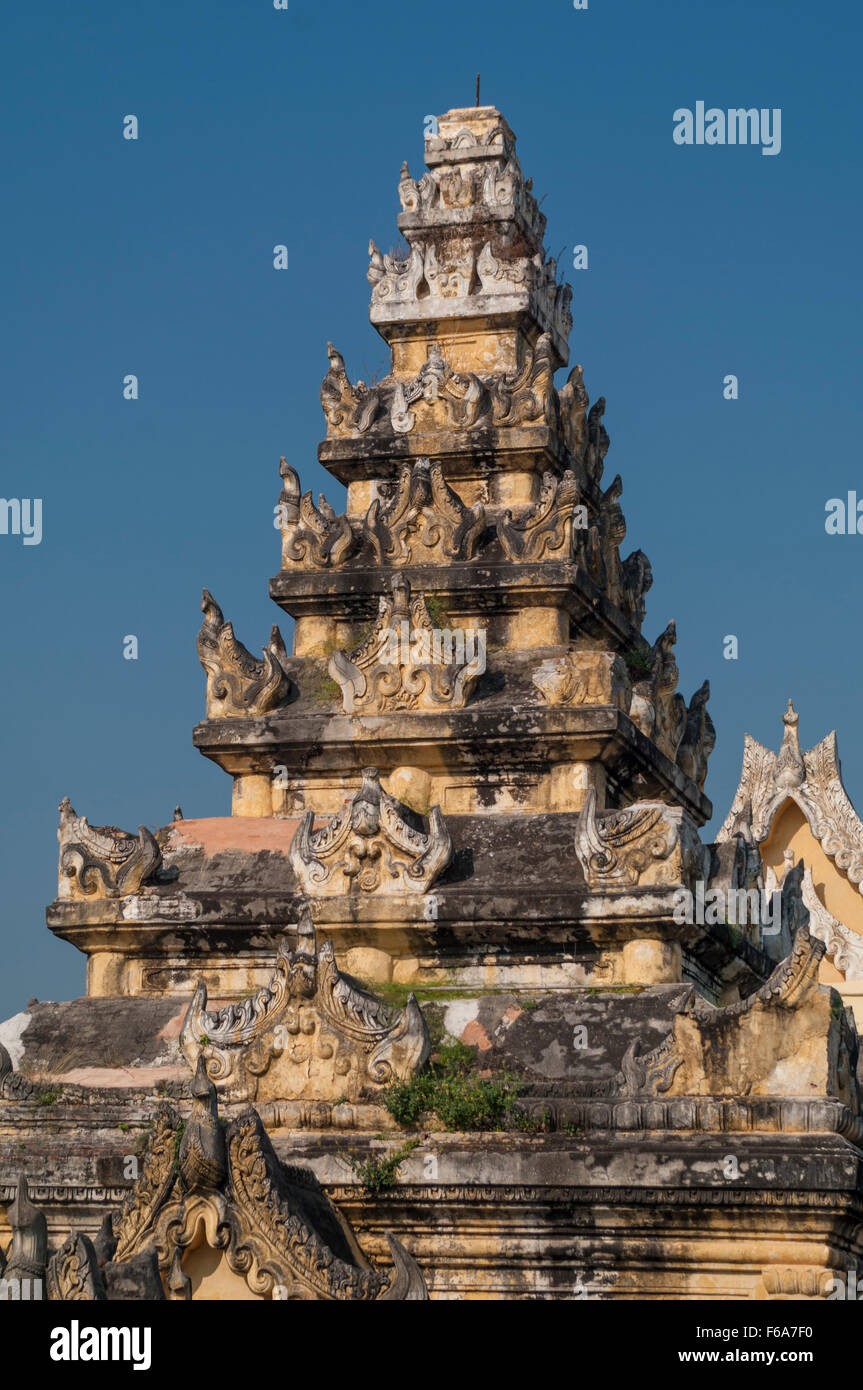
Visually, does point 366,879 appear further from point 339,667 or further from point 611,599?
point 611,599

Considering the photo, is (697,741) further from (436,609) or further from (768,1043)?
(768,1043)

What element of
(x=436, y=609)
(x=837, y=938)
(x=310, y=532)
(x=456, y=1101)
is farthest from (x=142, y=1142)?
(x=837, y=938)

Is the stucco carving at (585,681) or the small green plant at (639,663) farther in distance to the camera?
the small green plant at (639,663)

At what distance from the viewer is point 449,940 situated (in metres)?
23.1

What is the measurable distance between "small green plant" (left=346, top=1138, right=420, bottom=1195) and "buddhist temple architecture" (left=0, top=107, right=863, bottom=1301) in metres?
0.03

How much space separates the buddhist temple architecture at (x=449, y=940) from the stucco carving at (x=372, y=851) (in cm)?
4

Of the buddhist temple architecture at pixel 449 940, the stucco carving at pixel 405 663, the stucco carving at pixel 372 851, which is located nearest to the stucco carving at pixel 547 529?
the buddhist temple architecture at pixel 449 940

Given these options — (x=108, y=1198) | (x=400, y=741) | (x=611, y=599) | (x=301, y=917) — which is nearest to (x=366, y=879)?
(x=301, y=917)

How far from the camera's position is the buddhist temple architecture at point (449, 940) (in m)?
19.1

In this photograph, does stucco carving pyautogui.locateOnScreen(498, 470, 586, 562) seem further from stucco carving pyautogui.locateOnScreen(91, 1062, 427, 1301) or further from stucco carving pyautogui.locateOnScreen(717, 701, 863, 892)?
stucco carving pyautogui.locateOnScreen(717, 701, 863, 892)

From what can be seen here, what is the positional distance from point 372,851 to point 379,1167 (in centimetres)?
419

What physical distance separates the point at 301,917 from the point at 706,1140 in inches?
227

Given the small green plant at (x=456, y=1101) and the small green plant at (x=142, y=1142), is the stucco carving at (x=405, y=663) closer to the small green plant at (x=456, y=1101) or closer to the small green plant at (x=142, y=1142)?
the small green plant at (x=456, y=1101)

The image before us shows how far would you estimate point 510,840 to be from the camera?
78.1ft
